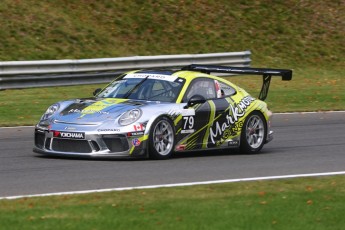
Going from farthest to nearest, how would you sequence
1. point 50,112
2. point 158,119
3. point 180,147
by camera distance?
point 180,147
point 50,112
point 158,119

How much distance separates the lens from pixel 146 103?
13.1m

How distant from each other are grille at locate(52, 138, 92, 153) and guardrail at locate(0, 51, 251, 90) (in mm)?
9015

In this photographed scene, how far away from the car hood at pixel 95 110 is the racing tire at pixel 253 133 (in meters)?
1.91

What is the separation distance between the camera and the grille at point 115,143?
1240 cm

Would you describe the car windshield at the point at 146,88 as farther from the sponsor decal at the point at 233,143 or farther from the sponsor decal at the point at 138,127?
the sponsor decal at the point at 233,143

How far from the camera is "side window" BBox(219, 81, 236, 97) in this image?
559 inches

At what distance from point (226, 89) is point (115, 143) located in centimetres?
257

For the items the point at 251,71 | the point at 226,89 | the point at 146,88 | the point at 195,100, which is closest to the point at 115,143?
the point at 146,88

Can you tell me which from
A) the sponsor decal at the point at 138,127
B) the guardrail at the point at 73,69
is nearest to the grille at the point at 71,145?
the sponsor decal at the point at 138,127

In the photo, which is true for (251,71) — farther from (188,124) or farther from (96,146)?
(96,146)

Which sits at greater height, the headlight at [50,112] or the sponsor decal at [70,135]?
the headlight at [50,112]

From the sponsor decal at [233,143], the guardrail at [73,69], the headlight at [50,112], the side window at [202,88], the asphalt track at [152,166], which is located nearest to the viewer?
the asphalt track at [152,166]

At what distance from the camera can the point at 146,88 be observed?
1366 centimetres

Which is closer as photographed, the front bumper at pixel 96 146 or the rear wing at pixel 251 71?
the front bumper at pixel 96 146
